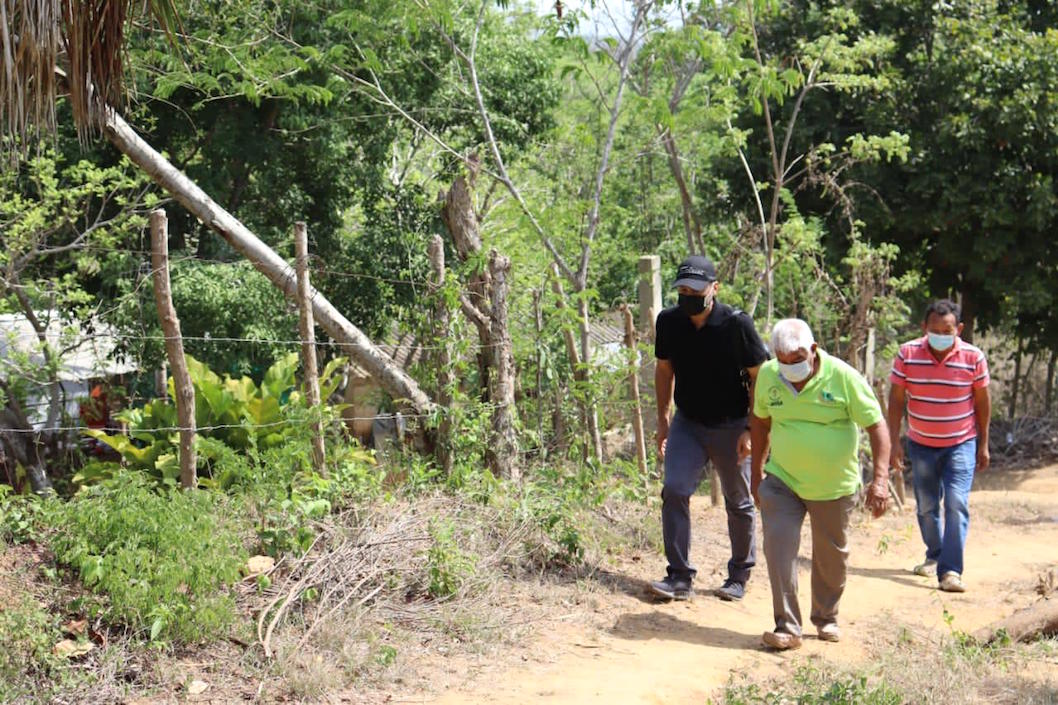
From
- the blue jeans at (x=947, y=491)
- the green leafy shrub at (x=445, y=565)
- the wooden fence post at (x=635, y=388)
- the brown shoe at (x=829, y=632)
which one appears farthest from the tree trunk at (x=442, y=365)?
the blue jeans at (x=947, y=491)

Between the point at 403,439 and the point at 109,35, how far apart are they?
348 centimetres

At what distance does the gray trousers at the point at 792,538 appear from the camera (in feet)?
20.1

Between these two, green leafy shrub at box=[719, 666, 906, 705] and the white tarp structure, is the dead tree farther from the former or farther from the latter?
the white tarp structure

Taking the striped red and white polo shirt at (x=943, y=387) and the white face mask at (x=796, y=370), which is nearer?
the white face mask at (x=796, y=370)

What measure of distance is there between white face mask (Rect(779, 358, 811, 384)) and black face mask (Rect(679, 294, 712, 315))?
34.3 inches

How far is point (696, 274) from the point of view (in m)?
6.65

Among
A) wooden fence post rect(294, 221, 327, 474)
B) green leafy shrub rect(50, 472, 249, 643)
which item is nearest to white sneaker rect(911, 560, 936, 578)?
wooden fence post rect(294, 221, 327, 474)

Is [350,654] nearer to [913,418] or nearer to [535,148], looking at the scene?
[913,418]

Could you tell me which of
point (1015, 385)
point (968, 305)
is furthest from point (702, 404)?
point (1015, 385)

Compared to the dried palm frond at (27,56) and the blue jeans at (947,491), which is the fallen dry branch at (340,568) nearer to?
the dried palm frond at (27,56)

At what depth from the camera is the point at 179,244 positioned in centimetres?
1541

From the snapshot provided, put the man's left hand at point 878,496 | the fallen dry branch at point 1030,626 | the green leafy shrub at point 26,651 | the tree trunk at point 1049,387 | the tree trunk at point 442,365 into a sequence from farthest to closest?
1. the tree trunk at point 1049,387
2. the tree trunk at point 442,365
3. the fallen dry branch at point 1030,626
4. the man's left hand at point 878,496
5. the green leafy shrub at point 26,651

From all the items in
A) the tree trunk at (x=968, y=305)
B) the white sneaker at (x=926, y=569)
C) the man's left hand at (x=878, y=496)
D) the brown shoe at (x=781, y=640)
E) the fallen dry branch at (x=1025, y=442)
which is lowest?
the fallen dry branch at (x=1025, y=442)

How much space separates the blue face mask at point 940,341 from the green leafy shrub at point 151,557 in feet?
15.0
